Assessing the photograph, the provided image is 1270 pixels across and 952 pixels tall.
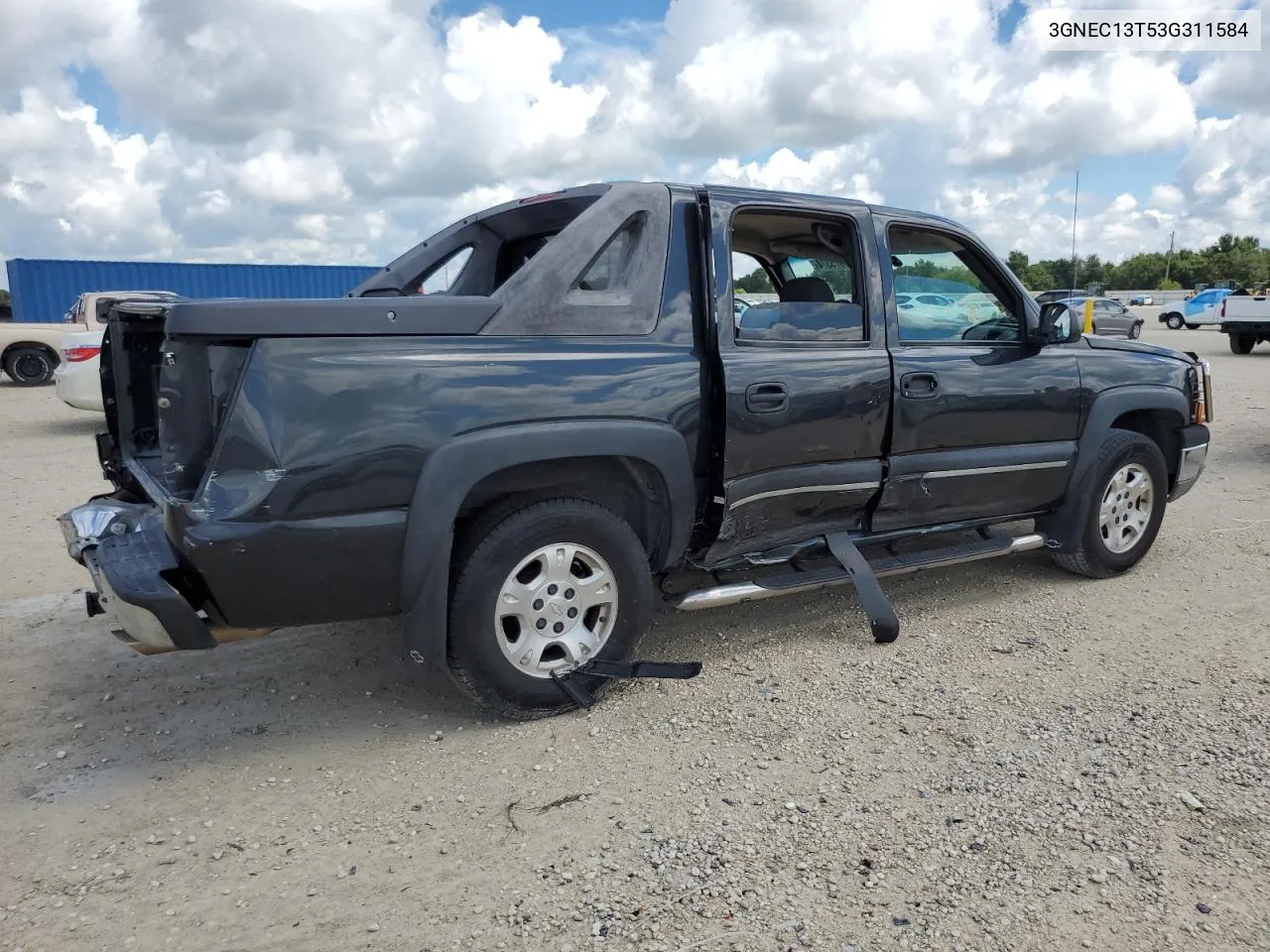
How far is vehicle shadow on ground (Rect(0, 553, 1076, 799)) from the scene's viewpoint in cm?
335

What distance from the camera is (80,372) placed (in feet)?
33.4

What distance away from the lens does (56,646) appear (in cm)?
421

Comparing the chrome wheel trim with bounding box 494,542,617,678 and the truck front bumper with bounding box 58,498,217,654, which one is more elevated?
the truck front bumper with bounding box 58,498,217,654

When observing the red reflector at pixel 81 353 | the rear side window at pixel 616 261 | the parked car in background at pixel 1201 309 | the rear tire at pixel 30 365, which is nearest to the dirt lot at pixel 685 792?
the rear side window at pixel 616 261

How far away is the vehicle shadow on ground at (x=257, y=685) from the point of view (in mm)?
3354

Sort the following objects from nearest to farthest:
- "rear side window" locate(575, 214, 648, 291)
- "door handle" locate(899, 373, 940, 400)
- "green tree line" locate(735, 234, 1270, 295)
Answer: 1. "rear side window" locate(575, 214, 648, 291)
2. "door handle" locate(899, 373, 940, 400)
3. "green tree line" locate(735, 234, 1270, 295)

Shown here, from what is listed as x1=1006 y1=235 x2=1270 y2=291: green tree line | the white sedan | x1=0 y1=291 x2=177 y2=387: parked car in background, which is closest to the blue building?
x1=0 y1=291 x2=177 y2=387: parked car in background

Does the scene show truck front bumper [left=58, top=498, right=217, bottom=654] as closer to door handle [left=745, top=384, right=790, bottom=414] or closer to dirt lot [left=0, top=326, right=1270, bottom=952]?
dirt lot [left=0, top=326, right=1270, bottom=952]

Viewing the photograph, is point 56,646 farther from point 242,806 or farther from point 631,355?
point 631,355

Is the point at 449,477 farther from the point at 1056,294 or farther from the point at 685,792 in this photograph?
the point at 1056,294

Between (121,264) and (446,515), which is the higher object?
(121,264)

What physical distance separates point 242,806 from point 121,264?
25629 mm

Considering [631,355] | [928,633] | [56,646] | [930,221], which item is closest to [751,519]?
[631,355]

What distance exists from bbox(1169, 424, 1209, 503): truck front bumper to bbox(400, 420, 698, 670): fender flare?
133 inches
